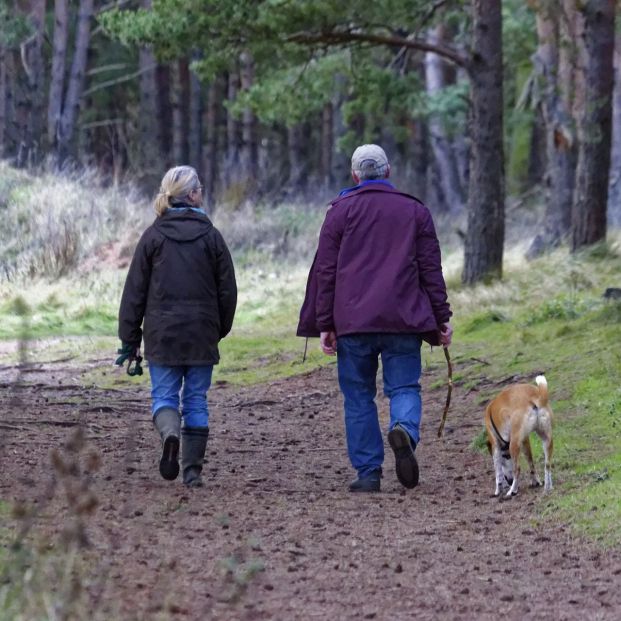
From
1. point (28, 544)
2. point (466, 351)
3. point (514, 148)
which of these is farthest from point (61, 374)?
point (514, 148)

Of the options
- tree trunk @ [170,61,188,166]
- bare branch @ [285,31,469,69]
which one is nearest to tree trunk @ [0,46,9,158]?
tree trunk @ [170,61,188,166]

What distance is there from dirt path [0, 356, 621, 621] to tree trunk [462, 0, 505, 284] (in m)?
7.48

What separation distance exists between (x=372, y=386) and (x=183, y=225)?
1521mm

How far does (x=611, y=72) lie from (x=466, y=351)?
250 inches

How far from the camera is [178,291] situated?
802 centimetres

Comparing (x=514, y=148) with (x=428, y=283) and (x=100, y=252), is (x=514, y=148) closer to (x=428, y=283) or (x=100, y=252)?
(x=100, y=252)

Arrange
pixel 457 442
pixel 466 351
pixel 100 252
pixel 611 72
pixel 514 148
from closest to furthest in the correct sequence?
pixel 457 442 → pixel 466 351 → pixel 611 72 → pixel 100 252 → pixel 514 148

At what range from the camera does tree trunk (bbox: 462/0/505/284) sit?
57.5ft

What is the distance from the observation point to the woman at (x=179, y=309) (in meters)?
7.99

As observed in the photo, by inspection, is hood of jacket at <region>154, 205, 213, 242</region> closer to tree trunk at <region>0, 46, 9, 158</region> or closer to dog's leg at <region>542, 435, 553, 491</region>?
dog's leg at <region>542, 435, 553, 491</region>

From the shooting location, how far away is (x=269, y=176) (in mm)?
38031

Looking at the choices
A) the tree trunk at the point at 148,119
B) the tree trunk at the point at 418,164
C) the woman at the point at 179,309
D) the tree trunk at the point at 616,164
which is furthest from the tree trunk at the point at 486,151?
the tree trunk at the point at 418,164

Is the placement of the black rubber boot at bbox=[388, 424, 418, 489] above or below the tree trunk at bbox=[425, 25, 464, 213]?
below

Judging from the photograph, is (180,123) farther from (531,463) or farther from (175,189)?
(531,463)
